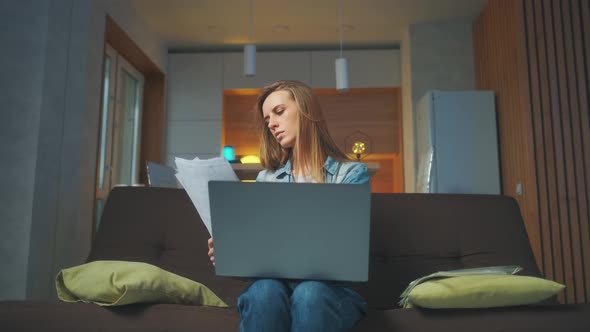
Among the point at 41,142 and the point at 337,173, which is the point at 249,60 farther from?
the point at 337,173

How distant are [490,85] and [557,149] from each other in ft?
4.63

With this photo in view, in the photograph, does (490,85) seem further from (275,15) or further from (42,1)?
(42,1)

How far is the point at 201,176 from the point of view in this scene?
134 centimetres

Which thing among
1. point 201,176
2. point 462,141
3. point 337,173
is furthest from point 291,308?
point 462,141

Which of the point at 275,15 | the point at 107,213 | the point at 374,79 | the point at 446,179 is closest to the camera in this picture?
the point at 107,213

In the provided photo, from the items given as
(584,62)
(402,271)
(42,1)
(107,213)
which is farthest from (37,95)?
(584,62)

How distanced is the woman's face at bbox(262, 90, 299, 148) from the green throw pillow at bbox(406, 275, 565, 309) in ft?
2.00

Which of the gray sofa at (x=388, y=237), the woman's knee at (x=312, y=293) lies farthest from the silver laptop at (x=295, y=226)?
the gray sofa at (x=388, y=237)

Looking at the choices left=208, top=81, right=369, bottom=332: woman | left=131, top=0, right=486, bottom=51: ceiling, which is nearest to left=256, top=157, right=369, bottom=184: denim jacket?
left=208, top=81, right=369, bottom=332: woman

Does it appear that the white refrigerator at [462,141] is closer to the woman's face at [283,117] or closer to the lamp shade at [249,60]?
the lamp shade at [249,60]

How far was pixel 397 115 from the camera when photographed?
18.6ft

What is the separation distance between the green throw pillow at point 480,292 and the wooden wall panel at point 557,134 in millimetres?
2104

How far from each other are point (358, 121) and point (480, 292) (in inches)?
180

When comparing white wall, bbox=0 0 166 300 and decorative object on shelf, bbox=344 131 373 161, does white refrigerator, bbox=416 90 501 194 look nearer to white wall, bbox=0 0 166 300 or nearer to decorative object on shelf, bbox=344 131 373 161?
decorative object on shelf, bbox=344 131 373 161
